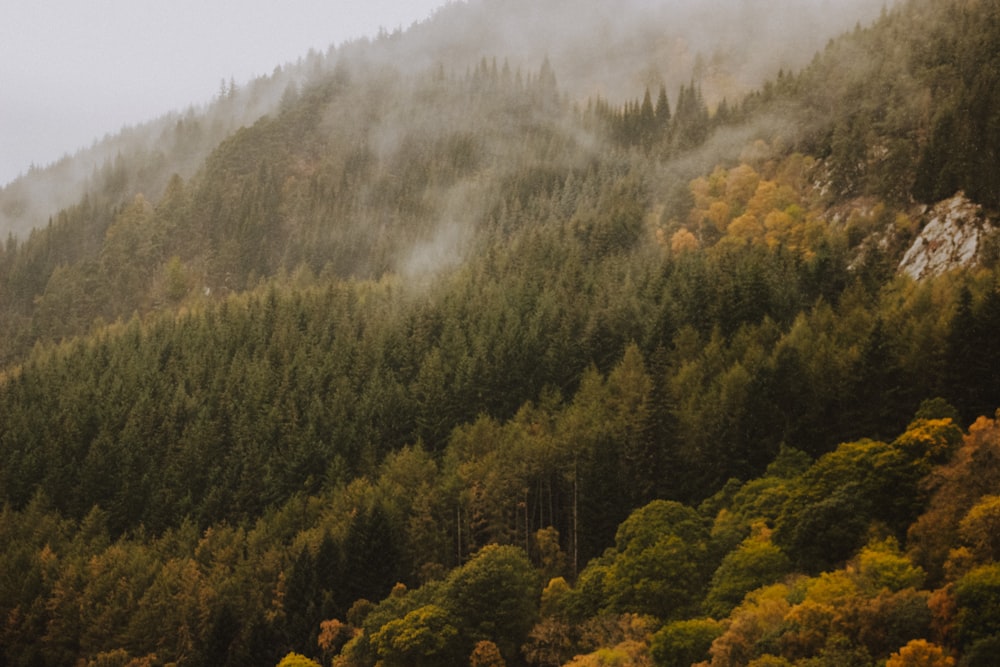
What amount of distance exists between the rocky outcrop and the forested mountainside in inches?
36.4

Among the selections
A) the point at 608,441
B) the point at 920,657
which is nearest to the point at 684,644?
the point at 920,657

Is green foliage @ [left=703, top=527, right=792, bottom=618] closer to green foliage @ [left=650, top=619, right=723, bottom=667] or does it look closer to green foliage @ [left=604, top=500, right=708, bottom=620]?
green foliage @ [left=604, top=500, right=708, bottom=620]

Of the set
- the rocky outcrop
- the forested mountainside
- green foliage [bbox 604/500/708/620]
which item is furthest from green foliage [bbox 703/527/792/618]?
the rocky outcrop

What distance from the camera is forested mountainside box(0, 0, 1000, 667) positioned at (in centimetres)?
7400

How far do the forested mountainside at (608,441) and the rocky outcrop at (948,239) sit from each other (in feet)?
3.03

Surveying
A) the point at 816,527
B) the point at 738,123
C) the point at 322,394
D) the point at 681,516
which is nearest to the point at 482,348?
the point at 322,394

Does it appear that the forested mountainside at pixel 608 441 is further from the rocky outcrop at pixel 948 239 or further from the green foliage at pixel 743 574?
the rocky outcrop at pixel 948 239

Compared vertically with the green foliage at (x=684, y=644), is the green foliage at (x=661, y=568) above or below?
below

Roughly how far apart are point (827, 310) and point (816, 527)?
47.4 meters

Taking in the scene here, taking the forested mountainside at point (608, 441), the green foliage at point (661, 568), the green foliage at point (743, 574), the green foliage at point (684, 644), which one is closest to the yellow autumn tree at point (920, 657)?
the forested mountainside at point (608, 441)

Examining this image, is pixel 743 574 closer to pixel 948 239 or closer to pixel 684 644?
pixel 684 644

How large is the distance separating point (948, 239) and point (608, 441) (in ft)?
178

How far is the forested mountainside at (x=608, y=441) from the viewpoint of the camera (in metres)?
74.0

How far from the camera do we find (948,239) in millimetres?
123750
